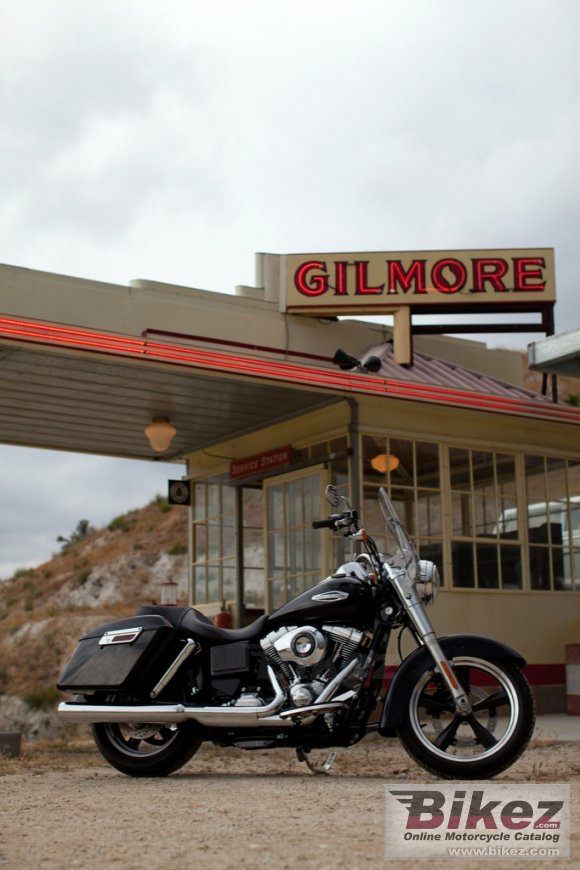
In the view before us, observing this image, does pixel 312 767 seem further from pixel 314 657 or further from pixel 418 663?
pixel 418 663

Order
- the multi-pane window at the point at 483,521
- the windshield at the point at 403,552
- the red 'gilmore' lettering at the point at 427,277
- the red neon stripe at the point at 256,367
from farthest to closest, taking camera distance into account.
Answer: the red 'gilmore' lettering at the point at 427,277 < the multi-pane window at the point at 483,521 < the red neon stripe at the point at 256,367 < the windshield at the point at 403,552

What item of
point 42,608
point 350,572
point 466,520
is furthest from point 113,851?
point 42,608

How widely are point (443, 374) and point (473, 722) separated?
7.74m

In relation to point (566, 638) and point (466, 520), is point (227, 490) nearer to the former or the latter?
point (466, 520)

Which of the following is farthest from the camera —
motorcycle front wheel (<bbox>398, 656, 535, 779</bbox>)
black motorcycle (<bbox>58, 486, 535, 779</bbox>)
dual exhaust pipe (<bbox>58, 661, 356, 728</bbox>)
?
dual exhaust pipe (<bbox>58, 661, 356, 728</bbox>)

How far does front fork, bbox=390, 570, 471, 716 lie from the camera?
561 centimetres

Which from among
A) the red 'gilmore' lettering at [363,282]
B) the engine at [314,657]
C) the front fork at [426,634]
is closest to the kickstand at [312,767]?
the engine at [314,657]

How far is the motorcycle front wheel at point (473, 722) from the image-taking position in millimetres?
5531

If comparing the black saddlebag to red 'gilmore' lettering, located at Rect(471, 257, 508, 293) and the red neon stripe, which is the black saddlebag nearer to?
the red neon stripe

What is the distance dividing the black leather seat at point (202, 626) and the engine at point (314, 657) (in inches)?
7.0

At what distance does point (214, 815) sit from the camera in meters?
4.48

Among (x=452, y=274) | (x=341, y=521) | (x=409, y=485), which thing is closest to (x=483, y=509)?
(x=409, y=485)

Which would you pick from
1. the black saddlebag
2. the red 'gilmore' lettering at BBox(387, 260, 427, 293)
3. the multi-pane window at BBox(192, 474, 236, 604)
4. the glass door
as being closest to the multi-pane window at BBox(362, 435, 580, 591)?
the glass door

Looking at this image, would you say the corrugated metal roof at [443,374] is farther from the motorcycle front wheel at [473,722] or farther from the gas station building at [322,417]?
the motorcycle front wheel at [473,722]
